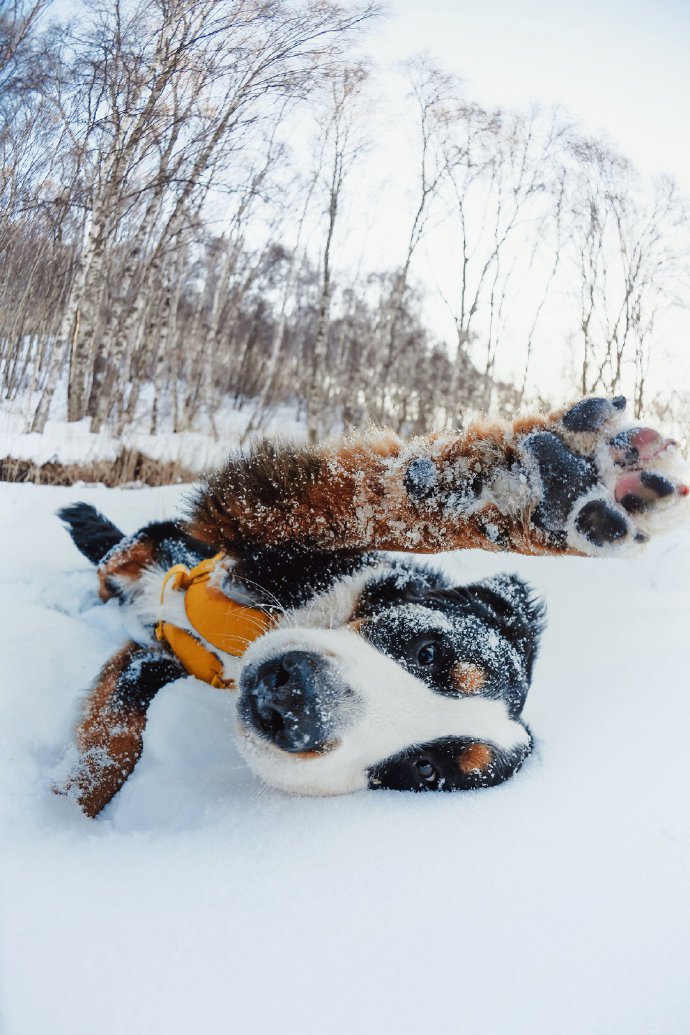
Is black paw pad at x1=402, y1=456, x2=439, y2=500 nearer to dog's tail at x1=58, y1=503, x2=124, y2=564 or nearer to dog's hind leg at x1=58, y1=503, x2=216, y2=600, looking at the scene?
dog's hind leg at x1=58, y1=503, x2=216, y2=600

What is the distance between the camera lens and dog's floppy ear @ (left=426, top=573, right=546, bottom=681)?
1.57 metres

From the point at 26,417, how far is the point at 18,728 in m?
0.73

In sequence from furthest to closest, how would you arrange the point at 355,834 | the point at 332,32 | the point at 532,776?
the point at 332,32, the point at 532,776, the point at 355,834

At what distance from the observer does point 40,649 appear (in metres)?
1.42

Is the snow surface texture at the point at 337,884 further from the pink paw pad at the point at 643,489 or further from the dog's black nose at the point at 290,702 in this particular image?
the pink paw pad at the point at 643,489

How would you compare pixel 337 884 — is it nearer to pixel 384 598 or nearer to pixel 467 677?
pixel 467 677

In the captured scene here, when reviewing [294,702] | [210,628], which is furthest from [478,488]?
[210,628]

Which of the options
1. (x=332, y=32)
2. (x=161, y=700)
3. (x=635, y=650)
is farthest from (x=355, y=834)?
(x=332, y=32)

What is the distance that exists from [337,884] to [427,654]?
0.60 meters

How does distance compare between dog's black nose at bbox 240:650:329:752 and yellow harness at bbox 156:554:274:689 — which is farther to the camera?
yellow harness at bbox 156:554:274:689

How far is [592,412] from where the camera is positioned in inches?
43.8

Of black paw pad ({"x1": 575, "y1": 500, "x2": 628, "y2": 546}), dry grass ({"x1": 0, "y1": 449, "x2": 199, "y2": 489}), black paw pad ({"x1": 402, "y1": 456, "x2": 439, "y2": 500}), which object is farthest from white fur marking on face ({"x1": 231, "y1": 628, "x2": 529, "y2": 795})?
dry grass ({"x1": 0, "y1": 449, "x2": 199, "y2": 489})

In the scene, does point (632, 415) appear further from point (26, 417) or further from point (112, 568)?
point (112, 568)

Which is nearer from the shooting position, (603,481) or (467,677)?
(603,481)
